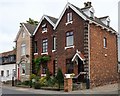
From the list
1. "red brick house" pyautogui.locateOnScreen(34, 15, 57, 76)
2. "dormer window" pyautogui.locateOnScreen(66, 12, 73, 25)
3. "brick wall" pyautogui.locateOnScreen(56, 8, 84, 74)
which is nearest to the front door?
"brick wall" pyautogui.locateOnScreen(56, 8, 84, 74)

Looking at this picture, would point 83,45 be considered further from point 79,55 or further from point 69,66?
point 69,66

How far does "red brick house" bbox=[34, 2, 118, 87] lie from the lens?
31.5 meters

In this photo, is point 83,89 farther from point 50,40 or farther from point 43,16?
point 43,16

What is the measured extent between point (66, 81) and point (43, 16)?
13.7 meters

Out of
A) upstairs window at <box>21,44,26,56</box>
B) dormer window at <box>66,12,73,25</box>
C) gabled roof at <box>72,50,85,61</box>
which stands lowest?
gabled roof at <box>72,50,85,61</box>

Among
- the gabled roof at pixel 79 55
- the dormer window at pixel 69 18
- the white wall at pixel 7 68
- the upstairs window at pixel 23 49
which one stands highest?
the dormer window at pixel 69 18

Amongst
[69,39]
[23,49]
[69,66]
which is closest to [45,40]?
[69,39]

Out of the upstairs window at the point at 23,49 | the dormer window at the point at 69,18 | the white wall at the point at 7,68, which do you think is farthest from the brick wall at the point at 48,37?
the white wall at the point at 7,68

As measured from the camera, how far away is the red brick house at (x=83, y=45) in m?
31.5

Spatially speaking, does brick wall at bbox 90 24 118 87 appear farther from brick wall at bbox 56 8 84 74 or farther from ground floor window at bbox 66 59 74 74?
ground floor window at bbox 66 59 74 74

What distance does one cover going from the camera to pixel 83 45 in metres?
31.8

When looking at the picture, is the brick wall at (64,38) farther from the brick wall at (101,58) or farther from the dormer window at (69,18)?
the brick wall at (101,58)

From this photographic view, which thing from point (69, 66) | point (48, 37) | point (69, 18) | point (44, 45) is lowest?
point (69, 66)

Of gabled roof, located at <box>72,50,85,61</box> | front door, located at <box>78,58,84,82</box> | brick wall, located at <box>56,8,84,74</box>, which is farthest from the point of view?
brick wall, located at <box>56,8,84,74</box>
